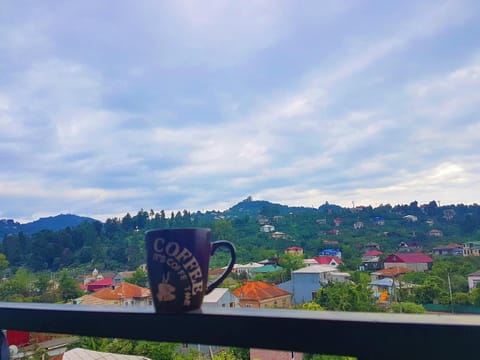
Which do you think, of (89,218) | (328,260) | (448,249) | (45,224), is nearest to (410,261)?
(448,249)

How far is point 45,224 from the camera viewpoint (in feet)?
6.86

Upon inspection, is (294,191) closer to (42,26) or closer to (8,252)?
(8,252)

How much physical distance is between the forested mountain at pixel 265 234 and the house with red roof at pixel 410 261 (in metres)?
0.06

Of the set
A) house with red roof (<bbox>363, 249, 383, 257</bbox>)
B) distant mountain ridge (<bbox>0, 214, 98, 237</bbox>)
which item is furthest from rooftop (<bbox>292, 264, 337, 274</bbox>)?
distant mountain ridge (<bbox>0, 214, 98, 237</bbox>)

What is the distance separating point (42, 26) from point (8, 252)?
4.07ft

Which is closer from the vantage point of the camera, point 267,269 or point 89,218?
point 267,269

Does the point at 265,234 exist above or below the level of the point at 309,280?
above

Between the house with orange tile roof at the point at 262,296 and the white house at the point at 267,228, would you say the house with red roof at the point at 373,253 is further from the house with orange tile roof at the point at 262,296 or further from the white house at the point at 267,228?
the white house at the point at 267,228

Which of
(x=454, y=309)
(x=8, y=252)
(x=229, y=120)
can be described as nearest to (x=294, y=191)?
(x=229, y=120)

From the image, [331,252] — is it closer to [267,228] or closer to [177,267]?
[267,228]

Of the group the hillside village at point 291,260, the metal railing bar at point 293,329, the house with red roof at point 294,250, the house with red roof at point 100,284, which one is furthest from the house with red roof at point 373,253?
the house with red roof at point 100,284

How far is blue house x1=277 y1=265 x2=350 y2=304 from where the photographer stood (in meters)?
1.10

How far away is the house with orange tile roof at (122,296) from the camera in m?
0.92

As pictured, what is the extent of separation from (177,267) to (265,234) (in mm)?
1019
